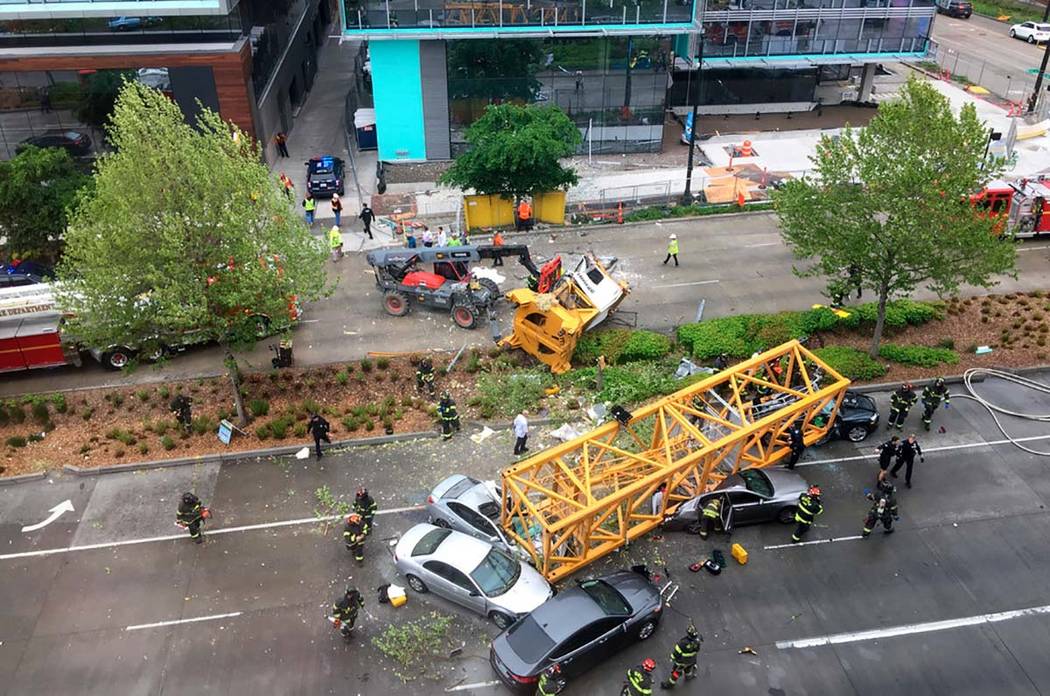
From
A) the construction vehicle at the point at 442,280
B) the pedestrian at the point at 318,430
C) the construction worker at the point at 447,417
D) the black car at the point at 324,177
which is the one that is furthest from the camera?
the black car at the point at 324,177

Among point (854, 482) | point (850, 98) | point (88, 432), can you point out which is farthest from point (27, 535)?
point (850, 98)

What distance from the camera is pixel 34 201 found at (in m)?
23.9

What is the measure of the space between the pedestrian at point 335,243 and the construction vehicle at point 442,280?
3206mm

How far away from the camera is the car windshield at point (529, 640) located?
13180 millimetres

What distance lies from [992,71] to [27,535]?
49.5 m

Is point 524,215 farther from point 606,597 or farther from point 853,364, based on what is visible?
point 606,597

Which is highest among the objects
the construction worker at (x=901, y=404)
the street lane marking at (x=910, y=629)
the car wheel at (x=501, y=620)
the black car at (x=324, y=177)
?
the black car at (x=324, y=177)

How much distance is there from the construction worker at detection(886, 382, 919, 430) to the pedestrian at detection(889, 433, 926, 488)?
103 cm

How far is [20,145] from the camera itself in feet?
100

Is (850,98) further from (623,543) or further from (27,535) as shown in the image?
(27,535)

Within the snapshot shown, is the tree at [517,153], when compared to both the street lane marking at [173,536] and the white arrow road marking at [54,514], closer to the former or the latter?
the street lane marking at [173,536]

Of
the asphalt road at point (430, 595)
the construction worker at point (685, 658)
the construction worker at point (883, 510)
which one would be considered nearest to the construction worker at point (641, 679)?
the construction worker at point (685, 658)

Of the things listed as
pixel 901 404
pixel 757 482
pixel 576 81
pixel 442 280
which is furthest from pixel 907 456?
pixel 576 81

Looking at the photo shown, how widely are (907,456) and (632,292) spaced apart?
10281 mm
